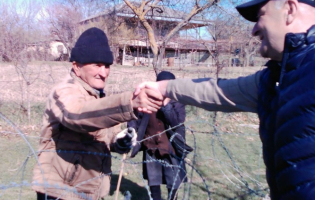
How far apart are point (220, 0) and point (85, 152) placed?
770 cm

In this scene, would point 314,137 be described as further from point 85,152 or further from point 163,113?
point 163,113

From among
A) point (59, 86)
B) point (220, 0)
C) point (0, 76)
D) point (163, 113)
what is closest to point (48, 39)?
point (0, 76)

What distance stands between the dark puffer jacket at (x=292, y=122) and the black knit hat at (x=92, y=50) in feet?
3.98

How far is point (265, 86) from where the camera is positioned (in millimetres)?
1717

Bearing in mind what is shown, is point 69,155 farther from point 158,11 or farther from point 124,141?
point 158,11

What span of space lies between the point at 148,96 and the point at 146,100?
66mm

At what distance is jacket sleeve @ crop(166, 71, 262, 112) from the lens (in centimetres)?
198

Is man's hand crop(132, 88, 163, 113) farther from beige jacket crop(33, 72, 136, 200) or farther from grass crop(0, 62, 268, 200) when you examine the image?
grass crop(0, 62, 268, 200)

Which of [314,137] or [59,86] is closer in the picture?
[314,137]

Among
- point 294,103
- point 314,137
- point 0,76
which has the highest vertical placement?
point 294,103

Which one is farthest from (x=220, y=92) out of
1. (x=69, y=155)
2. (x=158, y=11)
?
(x=158, y=11)

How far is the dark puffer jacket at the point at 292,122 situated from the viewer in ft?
4.58

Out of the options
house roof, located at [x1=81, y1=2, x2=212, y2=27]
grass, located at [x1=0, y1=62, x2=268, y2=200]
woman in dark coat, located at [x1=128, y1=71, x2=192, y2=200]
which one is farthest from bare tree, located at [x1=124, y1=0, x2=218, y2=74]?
woman in dark coat, located at [x1=128, y1=71, x2=192, y2=200]

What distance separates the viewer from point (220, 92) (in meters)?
2.07
